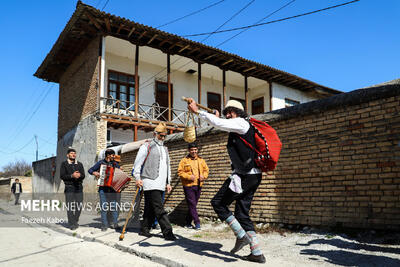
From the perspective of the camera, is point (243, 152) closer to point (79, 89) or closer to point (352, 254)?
point (352, 254)

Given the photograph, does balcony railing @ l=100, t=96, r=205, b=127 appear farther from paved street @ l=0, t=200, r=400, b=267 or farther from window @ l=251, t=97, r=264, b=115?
paved street @ l=0, t=200, r=400, b=267

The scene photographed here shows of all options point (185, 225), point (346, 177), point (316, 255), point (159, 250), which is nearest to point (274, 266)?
point (316, 255)

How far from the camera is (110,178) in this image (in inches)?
273

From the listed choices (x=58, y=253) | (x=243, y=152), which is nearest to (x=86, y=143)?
(x=58, y=253)

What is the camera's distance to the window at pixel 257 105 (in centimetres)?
2152

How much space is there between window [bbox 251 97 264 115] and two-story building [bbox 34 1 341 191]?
7 cm

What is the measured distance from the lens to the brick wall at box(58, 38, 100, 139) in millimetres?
14258

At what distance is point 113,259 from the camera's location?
4.32 metres

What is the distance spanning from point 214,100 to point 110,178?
46.5ft

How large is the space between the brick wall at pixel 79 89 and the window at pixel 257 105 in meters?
11.4

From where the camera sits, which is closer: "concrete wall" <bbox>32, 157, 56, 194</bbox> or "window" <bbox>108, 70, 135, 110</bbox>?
"window" <bbox>108, 70, 135, 110</bbox>

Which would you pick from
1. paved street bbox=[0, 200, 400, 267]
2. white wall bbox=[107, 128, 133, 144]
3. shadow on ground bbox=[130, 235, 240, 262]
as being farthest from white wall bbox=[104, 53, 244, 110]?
shadow on ground bbox=[130, 235, 240, 262]

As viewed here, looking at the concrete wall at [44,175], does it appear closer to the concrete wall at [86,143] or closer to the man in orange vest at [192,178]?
the concrete wall at [86,143]

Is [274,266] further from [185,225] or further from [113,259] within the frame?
[185,225]
